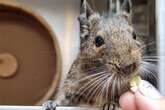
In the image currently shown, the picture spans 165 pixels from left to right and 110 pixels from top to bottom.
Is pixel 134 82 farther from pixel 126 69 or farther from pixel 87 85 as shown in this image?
pixel 87 85

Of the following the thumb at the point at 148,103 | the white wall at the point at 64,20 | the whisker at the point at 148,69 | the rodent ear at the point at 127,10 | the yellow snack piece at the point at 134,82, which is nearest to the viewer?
the thumb at the point at 148,103

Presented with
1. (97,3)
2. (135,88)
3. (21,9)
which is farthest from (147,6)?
(21,9)

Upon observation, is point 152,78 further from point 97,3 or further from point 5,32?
point 5,32

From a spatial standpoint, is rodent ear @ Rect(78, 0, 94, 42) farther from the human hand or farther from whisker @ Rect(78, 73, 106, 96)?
the human hand

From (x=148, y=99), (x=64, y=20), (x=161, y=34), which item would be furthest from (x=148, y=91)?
(x=64, y=20)

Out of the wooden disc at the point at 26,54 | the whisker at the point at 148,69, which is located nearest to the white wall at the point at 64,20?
the wooden disc at the point at 26,54

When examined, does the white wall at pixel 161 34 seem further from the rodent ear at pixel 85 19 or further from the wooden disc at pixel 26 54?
the wooden disc at pixel 26 54
